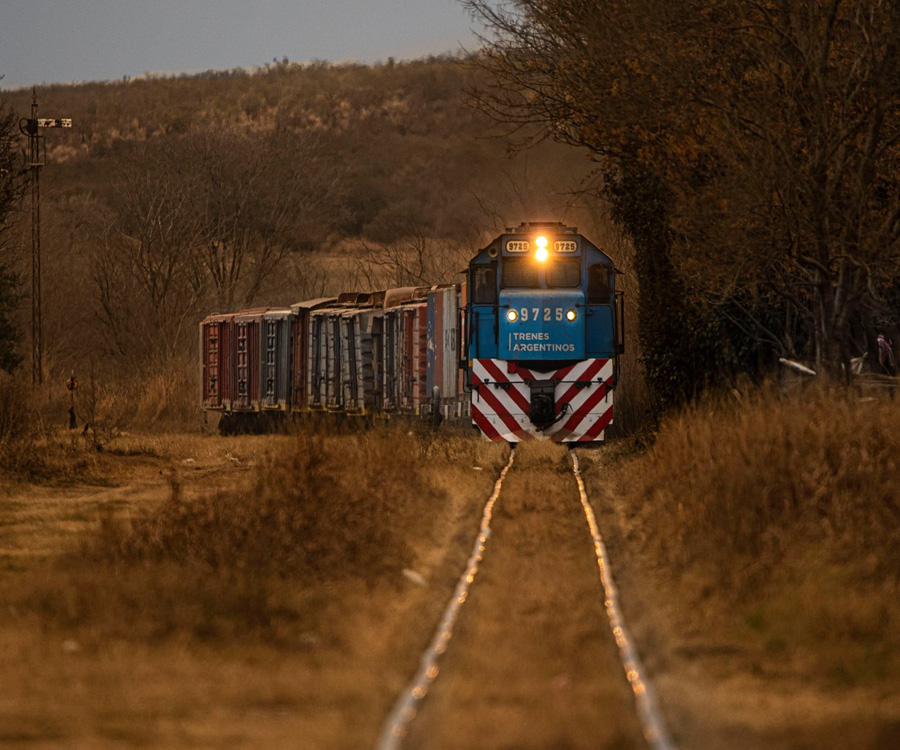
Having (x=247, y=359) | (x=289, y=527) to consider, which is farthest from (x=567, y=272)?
(x=247, y=359)

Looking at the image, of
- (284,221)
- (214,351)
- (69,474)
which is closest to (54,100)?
(284,221)

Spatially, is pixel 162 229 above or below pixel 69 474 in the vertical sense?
above

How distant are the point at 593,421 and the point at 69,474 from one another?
829 cm

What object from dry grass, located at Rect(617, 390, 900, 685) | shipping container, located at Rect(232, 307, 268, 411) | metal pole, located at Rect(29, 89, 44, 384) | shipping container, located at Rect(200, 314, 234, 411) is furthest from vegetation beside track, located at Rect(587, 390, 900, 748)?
metal pole, located at Rect(29, 89, 44, 384)

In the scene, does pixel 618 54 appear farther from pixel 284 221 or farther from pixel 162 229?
pixel 284 221

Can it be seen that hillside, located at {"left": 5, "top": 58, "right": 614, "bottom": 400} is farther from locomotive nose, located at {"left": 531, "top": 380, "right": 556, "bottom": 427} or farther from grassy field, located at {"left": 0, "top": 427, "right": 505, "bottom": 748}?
grassy field, located at {"left": 0, "top": 427, "right": 505, "bottom": 748}

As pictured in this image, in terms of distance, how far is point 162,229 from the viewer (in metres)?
55.1

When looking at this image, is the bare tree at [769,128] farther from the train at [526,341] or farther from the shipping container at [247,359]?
the shipping container at [247,359]

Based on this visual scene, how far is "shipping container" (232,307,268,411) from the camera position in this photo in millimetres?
34219

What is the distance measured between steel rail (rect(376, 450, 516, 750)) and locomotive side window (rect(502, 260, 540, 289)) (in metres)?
10.0

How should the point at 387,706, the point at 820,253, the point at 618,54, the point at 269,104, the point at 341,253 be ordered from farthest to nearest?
1. the point at 269,104
2. the point at 341,253
3. the point at 618,54
4. the point at 820,253
5. the point at 387,706

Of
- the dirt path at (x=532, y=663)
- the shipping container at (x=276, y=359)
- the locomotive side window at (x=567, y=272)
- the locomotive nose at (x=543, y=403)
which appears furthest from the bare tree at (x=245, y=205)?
the dirt path at (x=532, y=663)

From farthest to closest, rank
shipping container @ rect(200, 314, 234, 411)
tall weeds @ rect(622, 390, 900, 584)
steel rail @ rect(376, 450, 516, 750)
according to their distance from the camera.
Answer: shipping container @ rect(200, 314, 234, 411), tall weeds @ rect(622, 390, 900, 584), steel rail @ rect(376, 450, 516, 750)

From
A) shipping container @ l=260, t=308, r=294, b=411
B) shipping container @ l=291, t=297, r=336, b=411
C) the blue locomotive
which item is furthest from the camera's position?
shipping container @ l=260, t=308, r=294, b=411
